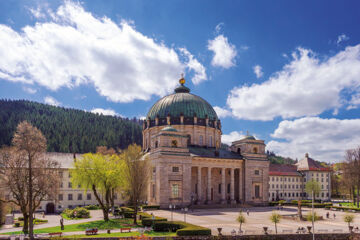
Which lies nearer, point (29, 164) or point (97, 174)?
point (29, 164)

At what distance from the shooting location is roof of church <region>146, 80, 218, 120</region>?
75.8 m

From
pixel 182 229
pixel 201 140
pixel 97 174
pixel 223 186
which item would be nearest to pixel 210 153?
pixel 201 140

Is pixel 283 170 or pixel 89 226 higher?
pixel 283 170

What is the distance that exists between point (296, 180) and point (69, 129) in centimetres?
11203

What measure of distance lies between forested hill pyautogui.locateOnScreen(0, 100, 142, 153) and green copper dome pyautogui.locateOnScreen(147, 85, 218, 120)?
70954 mm

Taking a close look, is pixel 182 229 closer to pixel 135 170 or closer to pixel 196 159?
pixel 135 170

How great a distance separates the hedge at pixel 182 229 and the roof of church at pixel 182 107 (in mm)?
39865

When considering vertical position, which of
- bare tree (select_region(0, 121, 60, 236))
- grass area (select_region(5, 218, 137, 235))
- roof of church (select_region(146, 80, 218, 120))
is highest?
roof of church (select_region(146, 80, 218, 120))

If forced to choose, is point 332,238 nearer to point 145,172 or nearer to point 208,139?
point 145,172

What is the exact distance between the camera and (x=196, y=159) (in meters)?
66.9

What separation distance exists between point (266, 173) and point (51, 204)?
47968mm

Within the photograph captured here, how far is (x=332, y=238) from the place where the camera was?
36.0 m

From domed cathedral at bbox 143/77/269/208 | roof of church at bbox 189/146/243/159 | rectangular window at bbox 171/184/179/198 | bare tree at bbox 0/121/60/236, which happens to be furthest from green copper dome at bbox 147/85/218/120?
bare tree at bbox 0/121/60/236

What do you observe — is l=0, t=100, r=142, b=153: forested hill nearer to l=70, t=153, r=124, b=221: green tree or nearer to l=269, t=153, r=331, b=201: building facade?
l=269, t=153, r=331, b=201: building facade
